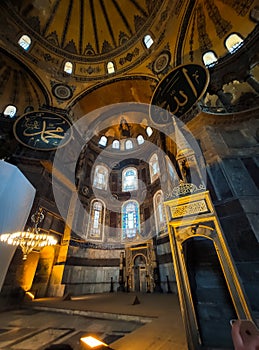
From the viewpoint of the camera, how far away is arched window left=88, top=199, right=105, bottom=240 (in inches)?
436

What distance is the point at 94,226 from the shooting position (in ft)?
37.5

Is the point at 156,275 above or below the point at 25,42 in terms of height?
below

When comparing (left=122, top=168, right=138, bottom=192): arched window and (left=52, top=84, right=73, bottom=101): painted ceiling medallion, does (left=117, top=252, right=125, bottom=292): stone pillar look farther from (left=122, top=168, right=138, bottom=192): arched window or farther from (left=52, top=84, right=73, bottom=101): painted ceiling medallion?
(left=52, top=84, right=73, bottom=101): painted ceiling medallion

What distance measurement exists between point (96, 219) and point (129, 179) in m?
4.91

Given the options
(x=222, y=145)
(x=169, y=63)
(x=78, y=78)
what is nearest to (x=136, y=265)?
(x=222, y=145)

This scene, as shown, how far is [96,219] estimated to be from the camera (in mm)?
11867

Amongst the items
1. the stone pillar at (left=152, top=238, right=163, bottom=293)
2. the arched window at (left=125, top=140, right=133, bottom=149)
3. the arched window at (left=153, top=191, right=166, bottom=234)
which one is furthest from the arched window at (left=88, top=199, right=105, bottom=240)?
the arched window at (left=125, top=140, right=133, bottom=149)

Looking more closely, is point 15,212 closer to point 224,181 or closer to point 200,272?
point 200,272

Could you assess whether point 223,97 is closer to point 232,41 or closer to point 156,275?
point 232,41

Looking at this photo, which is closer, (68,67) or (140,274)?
(140,274)

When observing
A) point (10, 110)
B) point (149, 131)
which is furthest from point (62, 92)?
point (149, 131)

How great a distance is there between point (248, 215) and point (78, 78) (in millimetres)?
16413

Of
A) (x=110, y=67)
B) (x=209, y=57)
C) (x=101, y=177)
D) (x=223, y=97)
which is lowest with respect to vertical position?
(x=223, y=97)

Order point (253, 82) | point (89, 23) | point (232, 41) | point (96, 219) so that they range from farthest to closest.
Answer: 1. point (89, 23)
2. point (96, 219)
3. point (232, 41)
4. point (253, 82)
